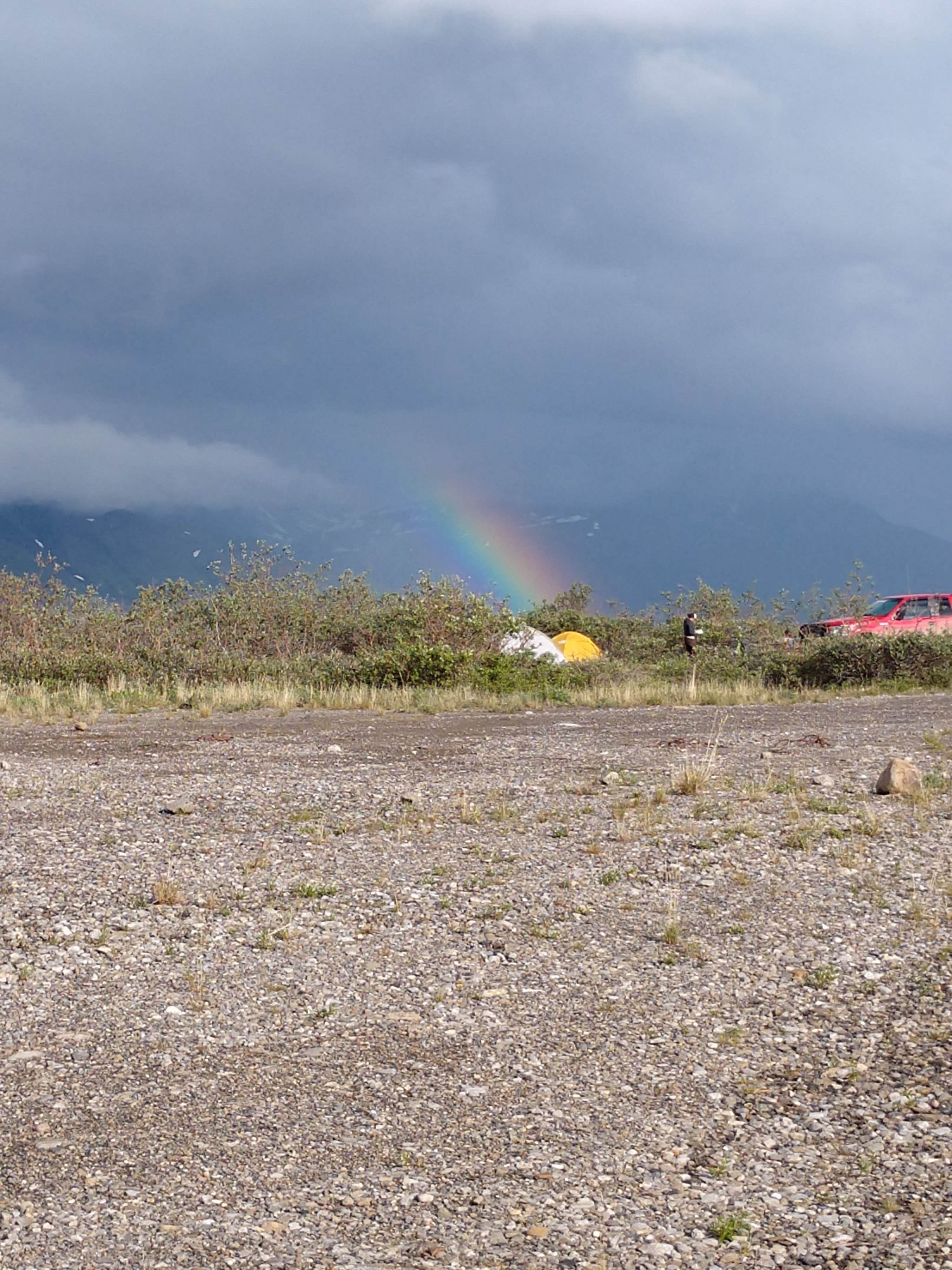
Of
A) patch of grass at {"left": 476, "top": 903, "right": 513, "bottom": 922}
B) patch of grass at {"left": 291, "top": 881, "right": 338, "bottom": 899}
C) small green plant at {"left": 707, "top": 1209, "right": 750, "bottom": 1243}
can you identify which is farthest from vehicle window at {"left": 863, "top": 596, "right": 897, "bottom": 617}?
small green plant at {"left": 707, "top": 1209, "right": 750, "bottom": 1243}

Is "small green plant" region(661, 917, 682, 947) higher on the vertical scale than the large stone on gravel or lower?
lower

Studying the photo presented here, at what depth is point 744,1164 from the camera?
14.3 ft

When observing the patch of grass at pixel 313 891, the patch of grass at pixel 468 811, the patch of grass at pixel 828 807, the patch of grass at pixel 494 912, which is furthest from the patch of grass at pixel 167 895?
the patch of grass at pixel 828 807

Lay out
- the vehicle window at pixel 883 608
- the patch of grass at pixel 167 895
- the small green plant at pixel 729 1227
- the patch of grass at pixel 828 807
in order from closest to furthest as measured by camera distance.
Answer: the small green plant at pixel 729 1227 → the patch of grass at pixel 167 895 → the patch of grass at pixel 828 807 → the vehicle window at pixel 883 608

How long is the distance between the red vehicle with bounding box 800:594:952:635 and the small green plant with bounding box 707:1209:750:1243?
73.7 ft

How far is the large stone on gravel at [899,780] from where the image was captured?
10977 mm

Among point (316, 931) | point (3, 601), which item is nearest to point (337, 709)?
point (3, 601)

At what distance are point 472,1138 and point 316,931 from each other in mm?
2786

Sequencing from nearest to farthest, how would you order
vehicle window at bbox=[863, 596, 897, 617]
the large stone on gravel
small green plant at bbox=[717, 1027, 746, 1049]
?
small green plant at bbox=[717, 1027, 746, 1049], the large stone on gravel, vehicle window at bbox=[863, 596, 897, 617]

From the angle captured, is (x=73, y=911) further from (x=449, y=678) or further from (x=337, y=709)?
(x=449, y=678)

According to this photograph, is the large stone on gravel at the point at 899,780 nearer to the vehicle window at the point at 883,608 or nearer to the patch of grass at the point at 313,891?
the patch of grass at the point at 313,891

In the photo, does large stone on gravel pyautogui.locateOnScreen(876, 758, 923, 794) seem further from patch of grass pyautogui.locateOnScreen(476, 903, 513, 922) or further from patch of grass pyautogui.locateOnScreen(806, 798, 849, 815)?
patch of grass pyautogui.locateOnScreen(476, 903, 513, 922)

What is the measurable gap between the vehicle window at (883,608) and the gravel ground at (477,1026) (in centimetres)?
1791

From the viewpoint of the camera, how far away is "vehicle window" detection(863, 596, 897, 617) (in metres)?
28.4
